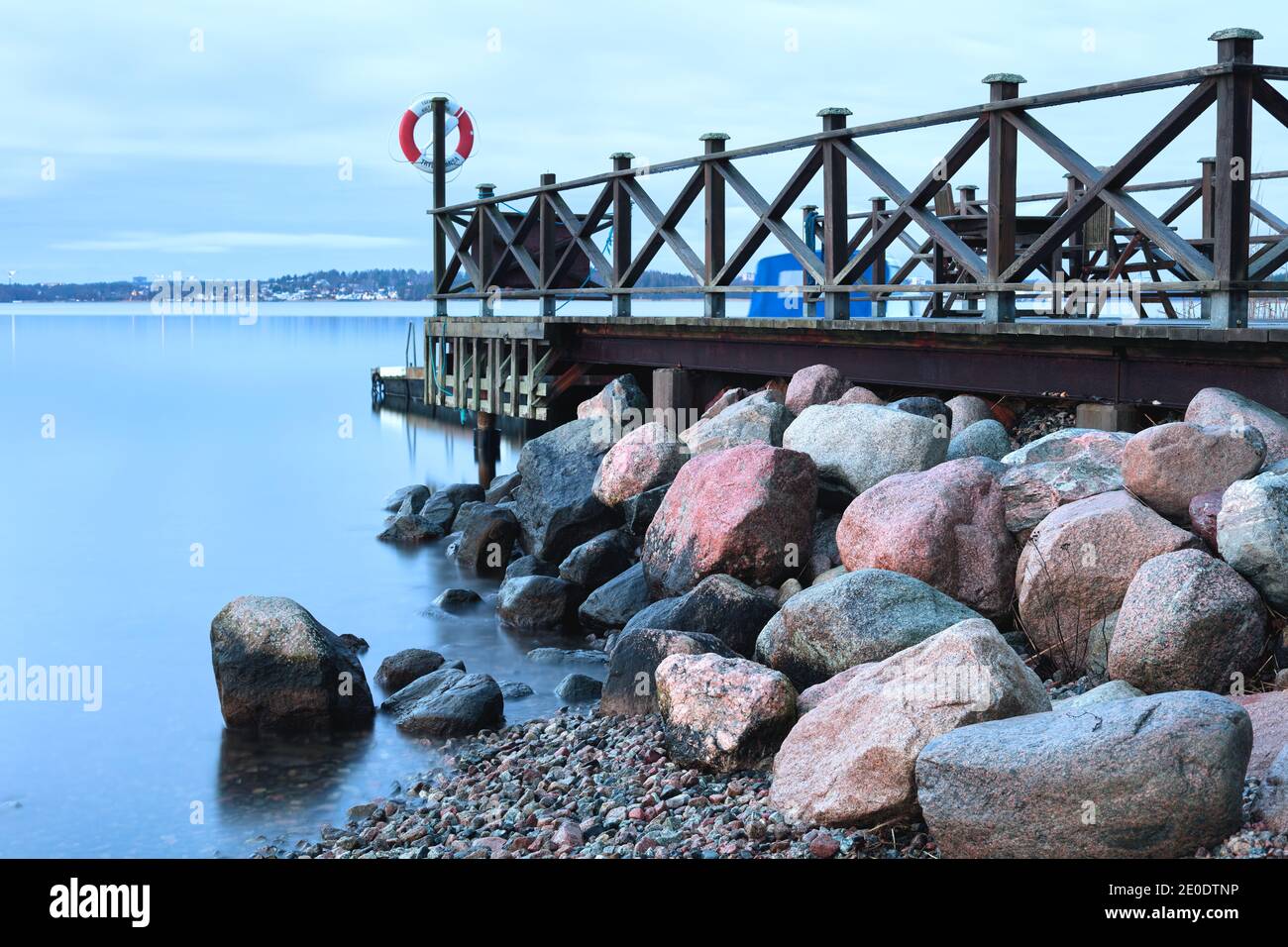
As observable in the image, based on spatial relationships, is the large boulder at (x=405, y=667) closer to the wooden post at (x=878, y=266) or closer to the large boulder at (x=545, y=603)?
the large boulder at (x=545, y=603)

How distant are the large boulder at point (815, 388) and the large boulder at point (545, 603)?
6.70 feet

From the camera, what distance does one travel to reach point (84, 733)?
7.98m

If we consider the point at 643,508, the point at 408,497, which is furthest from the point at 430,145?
the point at 643,508

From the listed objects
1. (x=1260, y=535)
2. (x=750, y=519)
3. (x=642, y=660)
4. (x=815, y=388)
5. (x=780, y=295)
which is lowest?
(x=642, y=660)

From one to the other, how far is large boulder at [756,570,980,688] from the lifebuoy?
12.4m

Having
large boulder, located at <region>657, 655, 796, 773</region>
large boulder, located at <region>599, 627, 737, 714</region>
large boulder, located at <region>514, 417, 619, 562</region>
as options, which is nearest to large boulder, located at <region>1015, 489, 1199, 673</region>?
large boulder, located at <region>657, 655, 796, 773</region>

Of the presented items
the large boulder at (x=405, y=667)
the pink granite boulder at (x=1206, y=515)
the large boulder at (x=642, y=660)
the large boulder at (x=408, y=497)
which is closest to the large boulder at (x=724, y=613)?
the large boulder at (x=642, y=660)

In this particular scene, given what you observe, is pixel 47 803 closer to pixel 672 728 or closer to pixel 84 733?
pixel 84 733

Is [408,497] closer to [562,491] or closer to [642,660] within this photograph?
[562,491]

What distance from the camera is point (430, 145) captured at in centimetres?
1708

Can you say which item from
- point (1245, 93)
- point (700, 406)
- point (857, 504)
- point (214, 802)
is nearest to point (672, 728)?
point (857, 504)

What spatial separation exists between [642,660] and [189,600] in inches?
276
